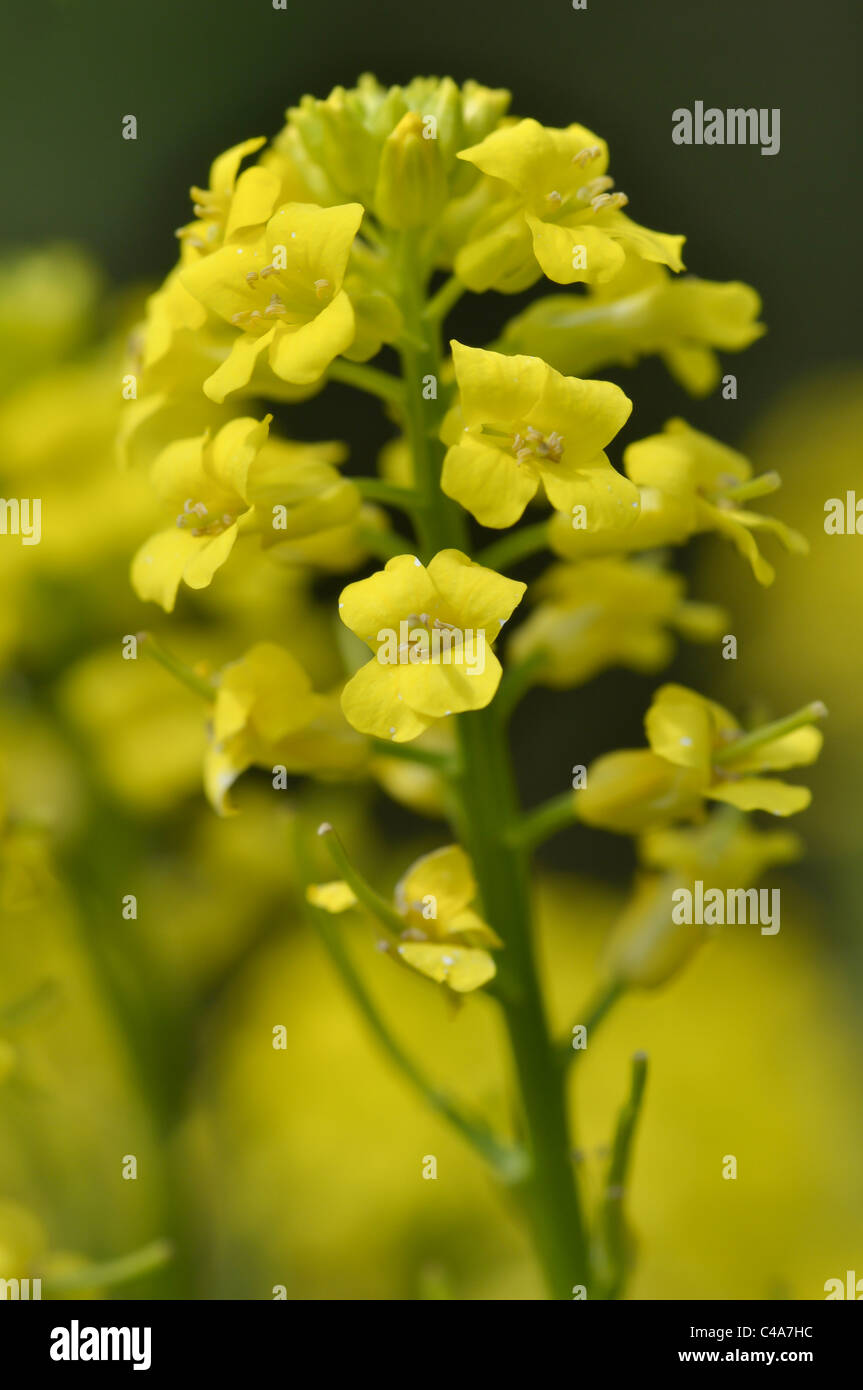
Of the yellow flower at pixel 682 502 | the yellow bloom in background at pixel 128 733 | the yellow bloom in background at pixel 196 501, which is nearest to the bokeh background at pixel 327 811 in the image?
the yellow bloom in background at pixel 128 733

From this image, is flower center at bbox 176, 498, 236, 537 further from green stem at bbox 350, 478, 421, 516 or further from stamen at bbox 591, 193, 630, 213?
stamen at bbox 591, 193, 630, 213

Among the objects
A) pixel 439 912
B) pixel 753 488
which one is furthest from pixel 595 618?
pixel 439 912

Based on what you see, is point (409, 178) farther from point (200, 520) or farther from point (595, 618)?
point (595, 618)

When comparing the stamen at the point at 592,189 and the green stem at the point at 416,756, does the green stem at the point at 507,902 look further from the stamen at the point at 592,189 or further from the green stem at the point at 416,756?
the stamen at the point at 592,189

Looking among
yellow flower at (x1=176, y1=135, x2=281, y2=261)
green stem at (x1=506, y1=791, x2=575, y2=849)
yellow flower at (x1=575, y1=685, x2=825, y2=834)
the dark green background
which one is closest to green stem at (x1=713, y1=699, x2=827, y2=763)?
yellow flower at (x1=575, y1=685, x2=825, y2=834)

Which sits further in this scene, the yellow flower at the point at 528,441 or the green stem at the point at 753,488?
the green stem at the point at 753,488
